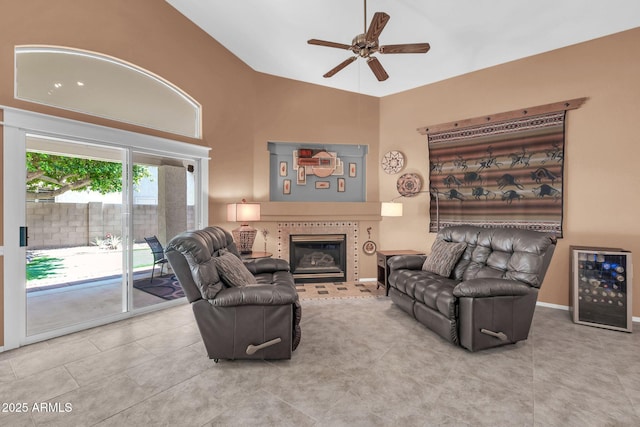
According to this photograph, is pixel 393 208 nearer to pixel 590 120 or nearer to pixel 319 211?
pixel 319 211

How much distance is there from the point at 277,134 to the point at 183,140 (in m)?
1.55

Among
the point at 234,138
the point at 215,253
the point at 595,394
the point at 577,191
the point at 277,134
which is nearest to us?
the point at 595,394

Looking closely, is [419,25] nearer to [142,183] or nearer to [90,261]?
[142,183]

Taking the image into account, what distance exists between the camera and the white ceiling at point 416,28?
3039mm

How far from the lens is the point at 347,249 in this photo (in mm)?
5039

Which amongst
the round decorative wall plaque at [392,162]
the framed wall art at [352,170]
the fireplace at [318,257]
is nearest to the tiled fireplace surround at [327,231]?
the fireplace at [318,257]

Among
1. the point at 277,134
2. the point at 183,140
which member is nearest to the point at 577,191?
the point at 277,134

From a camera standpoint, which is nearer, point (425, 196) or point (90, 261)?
point (90, 261)

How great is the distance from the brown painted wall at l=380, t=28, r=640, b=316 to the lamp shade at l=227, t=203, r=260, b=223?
3.42 meters

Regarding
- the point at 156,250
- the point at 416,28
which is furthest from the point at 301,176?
the point at 416,28

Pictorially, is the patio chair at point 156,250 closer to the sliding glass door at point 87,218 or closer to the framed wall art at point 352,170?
the sliding glass door at point 87,218

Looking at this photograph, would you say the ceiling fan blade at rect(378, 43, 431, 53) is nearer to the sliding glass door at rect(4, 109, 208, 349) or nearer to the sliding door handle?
the sliding glass door at rect(4, 109, 208, 349)

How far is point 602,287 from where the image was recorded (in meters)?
3.07

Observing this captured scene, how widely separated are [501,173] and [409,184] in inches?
51.0
